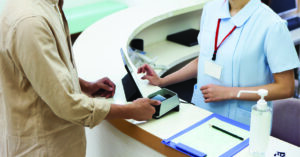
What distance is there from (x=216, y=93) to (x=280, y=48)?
353 millimetres

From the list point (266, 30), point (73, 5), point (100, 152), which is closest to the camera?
point (266, 30)

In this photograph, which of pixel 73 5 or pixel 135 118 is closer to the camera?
pixel 135 118

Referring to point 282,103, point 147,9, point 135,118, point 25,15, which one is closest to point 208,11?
point 282,103

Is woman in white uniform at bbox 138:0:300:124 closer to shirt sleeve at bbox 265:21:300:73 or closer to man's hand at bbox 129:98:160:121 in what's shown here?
shirt sleeve at bbox 265:21:300:73

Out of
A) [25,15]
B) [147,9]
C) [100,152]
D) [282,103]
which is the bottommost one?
[100,152]

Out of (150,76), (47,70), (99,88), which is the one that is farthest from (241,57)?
(47,70)

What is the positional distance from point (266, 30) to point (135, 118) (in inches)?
27.3

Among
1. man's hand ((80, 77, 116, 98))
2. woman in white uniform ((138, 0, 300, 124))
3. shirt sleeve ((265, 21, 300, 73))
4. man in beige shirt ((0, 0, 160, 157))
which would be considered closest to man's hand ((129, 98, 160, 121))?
man in beige shirt ((0, 0, 160, 157))

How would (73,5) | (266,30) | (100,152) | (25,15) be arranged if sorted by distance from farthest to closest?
(73,5) < (100,152) < (266,30) < (25,15)

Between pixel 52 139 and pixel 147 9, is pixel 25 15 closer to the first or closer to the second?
pixel 52 139

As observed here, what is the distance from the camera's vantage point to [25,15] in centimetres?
102

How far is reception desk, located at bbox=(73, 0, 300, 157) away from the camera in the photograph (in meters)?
1.29

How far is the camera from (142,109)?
1.28 meters

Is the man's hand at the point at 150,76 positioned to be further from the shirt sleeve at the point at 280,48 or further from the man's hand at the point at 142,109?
the shirt sleeve at the point at 280,48
